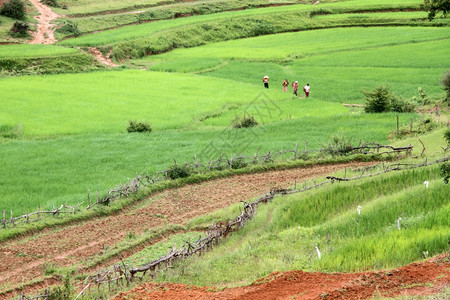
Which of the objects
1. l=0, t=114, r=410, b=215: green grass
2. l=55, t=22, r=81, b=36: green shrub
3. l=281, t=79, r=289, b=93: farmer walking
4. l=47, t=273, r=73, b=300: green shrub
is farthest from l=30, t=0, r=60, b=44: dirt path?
l=47, t=273, r=73, b=300: green shrub

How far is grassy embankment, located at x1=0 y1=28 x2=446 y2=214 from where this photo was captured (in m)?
24.5

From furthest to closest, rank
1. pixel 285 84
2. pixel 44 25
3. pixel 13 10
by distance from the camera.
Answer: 1. pixel 44 25
2. pixel 13 10
3. pixel 285 84

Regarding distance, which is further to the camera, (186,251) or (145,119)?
(145,119)

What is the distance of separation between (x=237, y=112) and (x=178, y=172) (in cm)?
1219

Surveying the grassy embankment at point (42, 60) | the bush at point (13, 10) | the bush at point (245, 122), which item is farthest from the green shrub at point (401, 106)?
the bush at point (13, 10)

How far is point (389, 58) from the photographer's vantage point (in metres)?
50.5

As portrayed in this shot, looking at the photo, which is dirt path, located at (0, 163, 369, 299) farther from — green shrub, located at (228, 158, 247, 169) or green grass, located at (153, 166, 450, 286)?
green grass, located at (153, 166, 450, 286)

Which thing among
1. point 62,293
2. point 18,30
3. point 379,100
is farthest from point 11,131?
point 18,30

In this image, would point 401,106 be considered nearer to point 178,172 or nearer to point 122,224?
point 178,172

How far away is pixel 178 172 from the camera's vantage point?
78.2 ft

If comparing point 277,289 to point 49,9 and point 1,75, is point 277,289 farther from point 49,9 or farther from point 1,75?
point 49,9

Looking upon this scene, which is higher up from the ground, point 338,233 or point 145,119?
point 338,233

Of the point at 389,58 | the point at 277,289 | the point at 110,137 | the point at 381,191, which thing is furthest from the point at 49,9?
the point at 277,289

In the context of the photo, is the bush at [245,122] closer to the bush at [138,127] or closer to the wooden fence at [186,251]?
the bush at [138,127]
